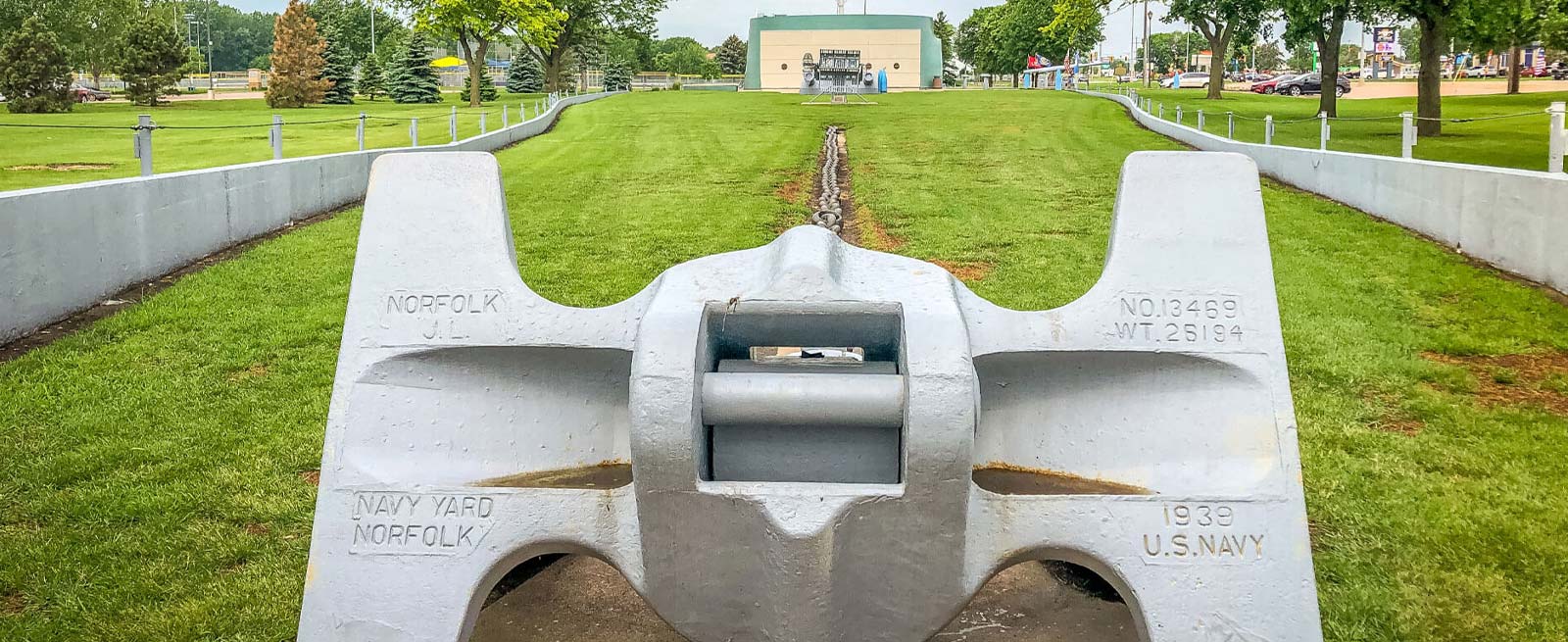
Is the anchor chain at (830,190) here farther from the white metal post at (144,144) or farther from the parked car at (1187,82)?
the parked car at (1187,82)

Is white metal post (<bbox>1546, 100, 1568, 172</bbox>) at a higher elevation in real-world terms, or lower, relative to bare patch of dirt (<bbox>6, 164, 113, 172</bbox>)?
higher

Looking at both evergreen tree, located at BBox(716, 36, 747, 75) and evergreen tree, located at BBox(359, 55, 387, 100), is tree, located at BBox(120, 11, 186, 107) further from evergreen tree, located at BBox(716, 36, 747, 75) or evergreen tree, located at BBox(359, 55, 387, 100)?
evergreen tree, located at BBox(716, 36, 747, 75)

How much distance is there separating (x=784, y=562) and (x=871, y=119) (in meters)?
28.9

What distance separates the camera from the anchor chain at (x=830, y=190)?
6.58 metres

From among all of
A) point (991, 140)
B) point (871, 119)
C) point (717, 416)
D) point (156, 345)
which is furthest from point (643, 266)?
point (871, 119)

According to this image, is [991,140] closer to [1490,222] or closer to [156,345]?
[1490,222]

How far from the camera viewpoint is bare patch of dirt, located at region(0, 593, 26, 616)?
12.4 feet

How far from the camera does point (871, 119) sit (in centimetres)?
3091

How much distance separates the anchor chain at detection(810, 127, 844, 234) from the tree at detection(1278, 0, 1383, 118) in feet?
26.6

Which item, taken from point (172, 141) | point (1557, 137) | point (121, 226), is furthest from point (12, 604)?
point (172, 141)

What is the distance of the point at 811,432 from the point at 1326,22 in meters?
29.0

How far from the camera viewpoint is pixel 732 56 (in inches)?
4902

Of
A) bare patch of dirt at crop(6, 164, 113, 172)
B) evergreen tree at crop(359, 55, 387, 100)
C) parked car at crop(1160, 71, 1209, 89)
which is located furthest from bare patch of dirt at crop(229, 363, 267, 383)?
parked car at crop(1160, 71, 1209, 89)

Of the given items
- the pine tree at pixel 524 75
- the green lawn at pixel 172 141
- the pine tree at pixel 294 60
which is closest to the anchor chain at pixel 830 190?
the green lawn at pixel 172 141
